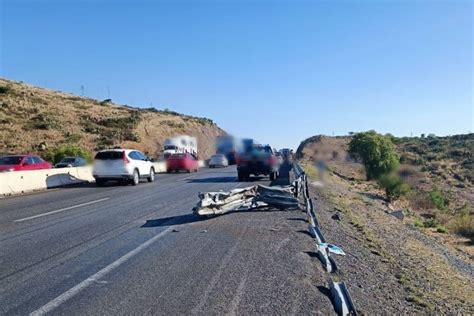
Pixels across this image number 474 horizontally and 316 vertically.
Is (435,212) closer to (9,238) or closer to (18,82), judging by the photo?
(9,238)

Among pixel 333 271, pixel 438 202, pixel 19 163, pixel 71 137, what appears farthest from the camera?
pixel 71 137

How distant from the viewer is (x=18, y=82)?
94.4m

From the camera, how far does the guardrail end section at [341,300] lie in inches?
227

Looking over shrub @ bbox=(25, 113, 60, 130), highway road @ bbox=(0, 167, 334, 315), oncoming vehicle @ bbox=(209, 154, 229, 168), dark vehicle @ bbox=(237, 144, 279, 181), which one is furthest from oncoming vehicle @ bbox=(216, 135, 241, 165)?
highway road @ bbox=(0, 167, 334, 315)

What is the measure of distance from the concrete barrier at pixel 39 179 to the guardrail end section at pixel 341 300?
59.7 ft

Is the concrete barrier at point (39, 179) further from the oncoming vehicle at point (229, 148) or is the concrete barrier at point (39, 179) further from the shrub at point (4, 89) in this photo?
the shrub at point (4, 89)

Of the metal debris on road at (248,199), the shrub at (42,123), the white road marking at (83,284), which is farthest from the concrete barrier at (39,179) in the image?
the shrub at (42,123)

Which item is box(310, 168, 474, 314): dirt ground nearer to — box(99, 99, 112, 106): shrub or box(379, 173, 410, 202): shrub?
box(379, 173, 410, 202): shrub

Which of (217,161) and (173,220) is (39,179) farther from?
(217,161)

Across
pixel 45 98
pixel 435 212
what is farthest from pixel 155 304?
pixel 45 98

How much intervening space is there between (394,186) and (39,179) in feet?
83.4

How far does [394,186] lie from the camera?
38.1 meters

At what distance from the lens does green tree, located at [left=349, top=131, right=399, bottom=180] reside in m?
48.8

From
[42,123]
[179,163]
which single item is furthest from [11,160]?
[42,123]
